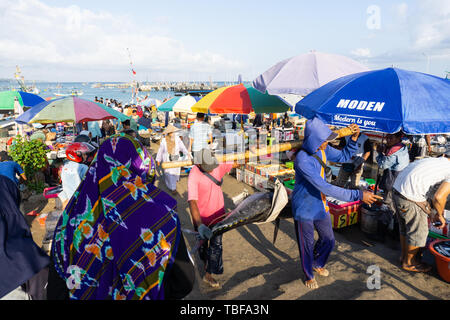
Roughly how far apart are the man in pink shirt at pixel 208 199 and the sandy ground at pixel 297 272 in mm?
520

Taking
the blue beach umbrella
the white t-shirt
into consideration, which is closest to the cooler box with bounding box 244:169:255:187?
the blue beach umbrella

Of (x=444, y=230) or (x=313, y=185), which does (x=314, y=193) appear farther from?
(x=444, y=230)

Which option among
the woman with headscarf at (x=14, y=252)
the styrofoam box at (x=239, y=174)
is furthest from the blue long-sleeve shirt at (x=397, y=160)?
the woman with headscarf at (x=14, y=252)

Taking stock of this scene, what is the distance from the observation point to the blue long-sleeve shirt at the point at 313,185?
2.74 meters

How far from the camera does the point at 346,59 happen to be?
18.5 ft

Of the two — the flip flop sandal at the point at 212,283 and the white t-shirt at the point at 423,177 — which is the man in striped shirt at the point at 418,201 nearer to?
the white t-shirt at the point at 423,177

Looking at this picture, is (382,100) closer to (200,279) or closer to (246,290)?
(246,290)

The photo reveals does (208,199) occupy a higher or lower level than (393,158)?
lower

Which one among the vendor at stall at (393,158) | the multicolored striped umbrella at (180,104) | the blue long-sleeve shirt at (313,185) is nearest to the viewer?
the blue long-sleeve shirt at (313,185)

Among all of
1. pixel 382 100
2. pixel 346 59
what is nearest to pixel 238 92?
pixel 346 59

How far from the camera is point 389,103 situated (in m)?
3.20

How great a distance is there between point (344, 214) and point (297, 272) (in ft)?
5.42

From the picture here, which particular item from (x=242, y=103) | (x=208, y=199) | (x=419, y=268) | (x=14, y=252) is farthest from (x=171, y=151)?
(x=419, y=268)
